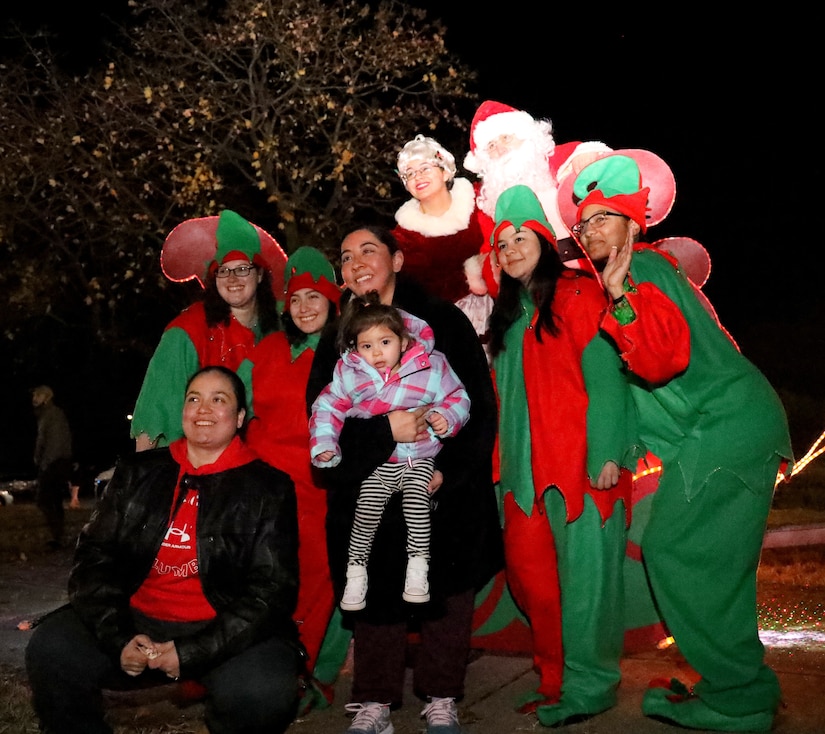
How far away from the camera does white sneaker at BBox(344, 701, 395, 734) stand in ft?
12.6

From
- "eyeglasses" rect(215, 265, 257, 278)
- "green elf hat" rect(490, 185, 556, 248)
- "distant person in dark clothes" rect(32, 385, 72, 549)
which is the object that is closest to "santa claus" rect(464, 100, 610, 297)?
"green elf hat" rect(490, 185, 556, 248)

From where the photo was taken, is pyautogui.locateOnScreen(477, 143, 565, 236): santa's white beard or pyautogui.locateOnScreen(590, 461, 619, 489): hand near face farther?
pyautogui.locateOnScreen(477, 143, 565, 236): santa's white beard

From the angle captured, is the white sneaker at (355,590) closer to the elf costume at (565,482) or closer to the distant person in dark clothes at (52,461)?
the elf costume at (565,482)

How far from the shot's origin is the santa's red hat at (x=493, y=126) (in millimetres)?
5246

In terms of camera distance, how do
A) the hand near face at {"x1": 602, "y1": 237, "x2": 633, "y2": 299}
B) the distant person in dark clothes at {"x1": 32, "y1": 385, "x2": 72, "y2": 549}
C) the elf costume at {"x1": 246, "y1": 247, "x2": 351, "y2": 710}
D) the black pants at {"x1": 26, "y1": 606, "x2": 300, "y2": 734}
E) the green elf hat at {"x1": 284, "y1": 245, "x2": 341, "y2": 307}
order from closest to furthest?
the black pants at {"x1": 26, "y1": 606, "x2": 300, "y2": 734}
the hand near face at {"x1": 602, "y1": 237, "x2": 633, "y2": 299}
the elf costume at {"x1": 246, "y1": 247, "x2": 351, "y2": 710}
the green elf hat at {"x1": 284, "y1": 245, "x2": 341, "y2": 307}
the distant person in dark clothes at {"x1": 32, "y1": 385, "x2": 72, "y2": 549}

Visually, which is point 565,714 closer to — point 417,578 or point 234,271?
point 417,578

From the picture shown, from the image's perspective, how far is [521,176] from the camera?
519 centimetres

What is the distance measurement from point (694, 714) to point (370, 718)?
1.26 m

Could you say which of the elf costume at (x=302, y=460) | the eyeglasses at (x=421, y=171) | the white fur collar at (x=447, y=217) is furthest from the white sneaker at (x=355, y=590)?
the eyeglasses at (x=421, y=171)

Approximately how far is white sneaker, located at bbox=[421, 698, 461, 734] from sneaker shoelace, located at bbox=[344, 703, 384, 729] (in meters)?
0.19

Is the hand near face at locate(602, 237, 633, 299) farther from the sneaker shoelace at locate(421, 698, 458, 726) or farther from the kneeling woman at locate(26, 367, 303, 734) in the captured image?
the sneaker shoelace at locate(421, 698, 458, 726)

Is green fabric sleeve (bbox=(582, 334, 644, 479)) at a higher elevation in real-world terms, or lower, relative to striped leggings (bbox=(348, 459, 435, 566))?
higher

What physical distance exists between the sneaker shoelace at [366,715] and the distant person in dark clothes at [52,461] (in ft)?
24.6

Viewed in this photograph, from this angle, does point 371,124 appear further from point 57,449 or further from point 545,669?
point 545,669
